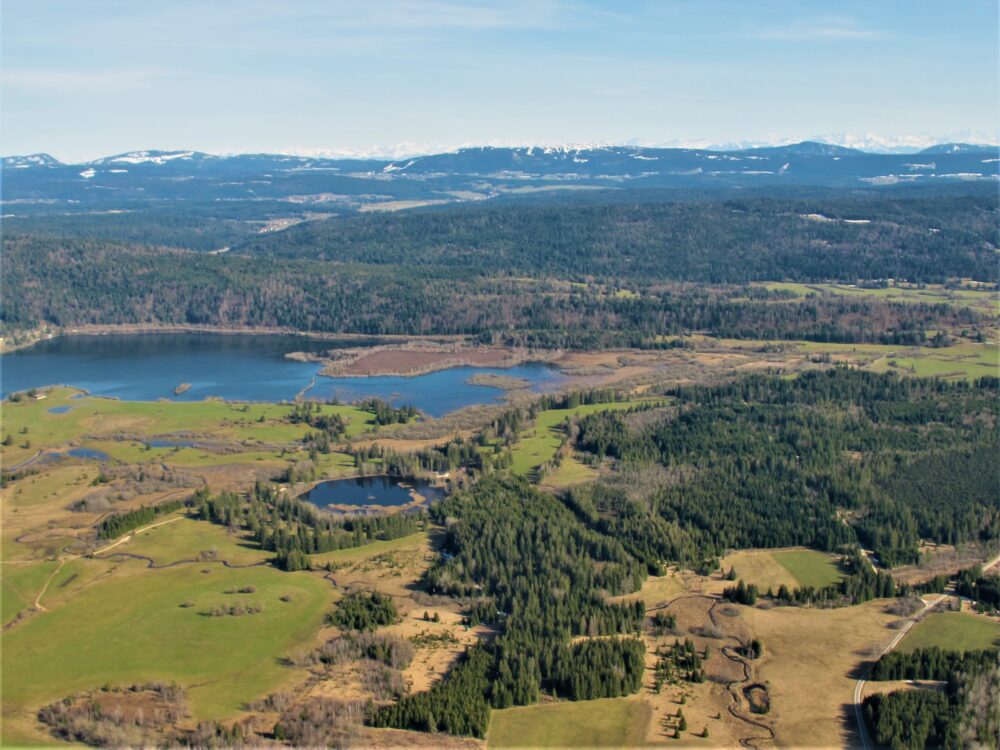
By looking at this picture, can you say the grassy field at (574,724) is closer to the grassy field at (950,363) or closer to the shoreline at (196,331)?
the grassy field at (950,363)

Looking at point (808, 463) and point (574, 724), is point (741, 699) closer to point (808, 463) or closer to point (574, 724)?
point (574, 724)

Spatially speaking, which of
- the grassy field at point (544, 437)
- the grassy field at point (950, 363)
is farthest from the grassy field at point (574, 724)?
the grassy field at point (950, 363)

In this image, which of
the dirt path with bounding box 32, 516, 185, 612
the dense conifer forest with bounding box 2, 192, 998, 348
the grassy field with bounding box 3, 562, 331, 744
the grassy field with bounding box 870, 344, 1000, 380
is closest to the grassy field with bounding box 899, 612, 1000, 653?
the grassy field with bounding box 3, 562, 331, 744

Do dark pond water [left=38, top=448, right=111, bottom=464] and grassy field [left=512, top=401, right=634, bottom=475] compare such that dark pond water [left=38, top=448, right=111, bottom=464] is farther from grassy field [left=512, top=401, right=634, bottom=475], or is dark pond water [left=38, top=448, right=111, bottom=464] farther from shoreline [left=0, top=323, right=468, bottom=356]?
shoreline [left=0, top=323, right=468, bottom=356]

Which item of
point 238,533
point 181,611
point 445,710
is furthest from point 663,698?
point 238,533

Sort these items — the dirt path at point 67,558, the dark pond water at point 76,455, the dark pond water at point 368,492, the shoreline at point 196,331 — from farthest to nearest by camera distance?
the shoreline at point 196,331
the dark pond water at point 76,455
the dark pond water at point 368,492
the dirt path at point 67,558

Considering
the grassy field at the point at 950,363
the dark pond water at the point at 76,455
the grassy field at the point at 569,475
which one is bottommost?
the dark pond water at the point at 76,455
